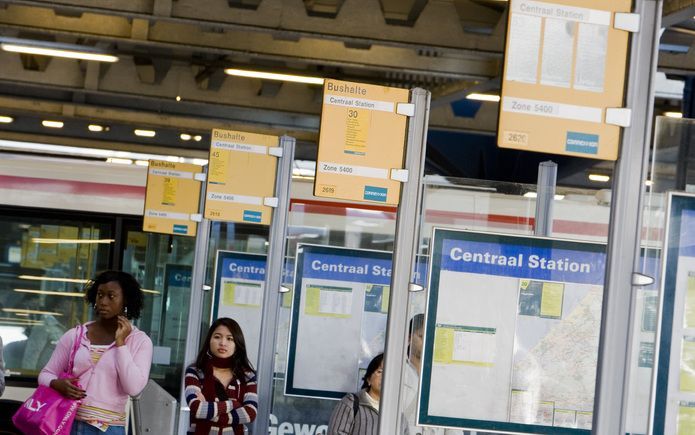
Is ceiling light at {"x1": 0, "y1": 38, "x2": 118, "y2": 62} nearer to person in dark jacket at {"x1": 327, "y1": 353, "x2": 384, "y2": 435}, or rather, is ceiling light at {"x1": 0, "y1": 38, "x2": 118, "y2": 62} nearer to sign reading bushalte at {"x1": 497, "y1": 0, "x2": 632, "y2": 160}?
person in dark jacket at {"x1": 327, "y1": 353, "x2": 384, "y2": 435}

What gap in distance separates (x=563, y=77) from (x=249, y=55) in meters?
7.42

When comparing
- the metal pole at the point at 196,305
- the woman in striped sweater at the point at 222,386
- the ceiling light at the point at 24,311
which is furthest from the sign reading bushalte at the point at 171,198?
the woman in striped sweater at the point at 222,386

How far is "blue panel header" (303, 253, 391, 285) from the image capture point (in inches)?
284

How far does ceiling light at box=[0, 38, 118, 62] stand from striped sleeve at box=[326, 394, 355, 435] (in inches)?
258

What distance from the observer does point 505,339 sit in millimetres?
4613

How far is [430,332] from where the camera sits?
455 centimetres

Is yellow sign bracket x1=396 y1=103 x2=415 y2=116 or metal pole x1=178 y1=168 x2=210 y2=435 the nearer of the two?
yellow sign bracket x1=396 y1=103 x2=415 y2=116

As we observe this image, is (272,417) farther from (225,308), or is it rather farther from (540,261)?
(540,261)

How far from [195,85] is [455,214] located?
8.73m

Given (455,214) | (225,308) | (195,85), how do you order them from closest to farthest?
(455,214) → (225,308) → (195,85)

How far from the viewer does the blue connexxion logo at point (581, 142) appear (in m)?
3.47

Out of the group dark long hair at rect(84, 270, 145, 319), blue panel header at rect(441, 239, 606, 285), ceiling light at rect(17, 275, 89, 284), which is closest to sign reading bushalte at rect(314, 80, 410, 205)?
blue panel header at rect(441, 239, 606, 285)

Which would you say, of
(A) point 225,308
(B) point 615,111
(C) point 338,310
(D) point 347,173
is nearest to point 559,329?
(D) point 347,173

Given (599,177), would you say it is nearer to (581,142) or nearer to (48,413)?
(48,413)
